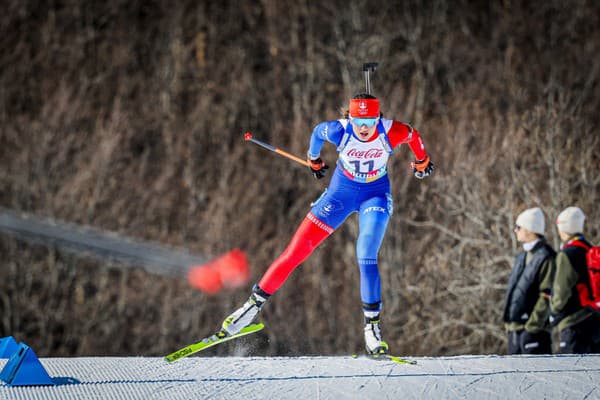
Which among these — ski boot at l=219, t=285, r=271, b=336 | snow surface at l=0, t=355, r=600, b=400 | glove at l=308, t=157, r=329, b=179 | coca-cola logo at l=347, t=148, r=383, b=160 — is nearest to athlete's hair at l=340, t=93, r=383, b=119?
coca-cola logo at l=347, t=148, r=383, b=160

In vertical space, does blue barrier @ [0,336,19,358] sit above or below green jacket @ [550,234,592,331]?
below

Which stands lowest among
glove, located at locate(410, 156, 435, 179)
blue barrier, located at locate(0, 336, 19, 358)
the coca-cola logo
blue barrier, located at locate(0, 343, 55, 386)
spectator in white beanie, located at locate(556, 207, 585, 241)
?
blue barrier, located at locate(0, 343, 55, 386)

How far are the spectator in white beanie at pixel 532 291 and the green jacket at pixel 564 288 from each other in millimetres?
135

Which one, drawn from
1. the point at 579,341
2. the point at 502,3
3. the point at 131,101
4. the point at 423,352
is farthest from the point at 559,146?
the point at 131,101

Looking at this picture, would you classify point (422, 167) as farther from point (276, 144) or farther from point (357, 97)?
point (276, 144)

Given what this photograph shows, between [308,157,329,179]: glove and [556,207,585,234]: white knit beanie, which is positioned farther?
[556,207,585,234]: white knit beanie

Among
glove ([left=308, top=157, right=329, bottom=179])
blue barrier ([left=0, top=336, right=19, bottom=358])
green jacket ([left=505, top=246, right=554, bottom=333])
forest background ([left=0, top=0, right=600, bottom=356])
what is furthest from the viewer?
forest background ([left=0, top=0, right=600, bottom=356])

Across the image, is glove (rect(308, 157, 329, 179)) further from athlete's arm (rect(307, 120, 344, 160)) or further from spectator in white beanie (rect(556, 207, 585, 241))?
spectator in white beanie (rect(556, 207, 585, 241))

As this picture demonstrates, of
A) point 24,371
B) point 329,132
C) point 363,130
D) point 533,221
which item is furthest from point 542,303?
point 24,371

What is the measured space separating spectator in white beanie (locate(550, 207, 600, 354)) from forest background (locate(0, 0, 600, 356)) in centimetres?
726

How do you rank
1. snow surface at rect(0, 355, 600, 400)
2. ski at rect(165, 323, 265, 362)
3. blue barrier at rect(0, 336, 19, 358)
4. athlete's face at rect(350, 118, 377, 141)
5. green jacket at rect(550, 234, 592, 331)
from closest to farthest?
snow surface at rect(0, 355, 600, 400) → blue barrier at rect(0, 336, 19, 358) → athlete's face at rect(350, 118, 377, 141) → ski at rect(165, 323, 265, 362) → green jacket at rect(550, 234, 592, 331)

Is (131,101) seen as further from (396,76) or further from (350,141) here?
(350,141)

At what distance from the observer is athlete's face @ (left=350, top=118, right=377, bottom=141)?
247 inches

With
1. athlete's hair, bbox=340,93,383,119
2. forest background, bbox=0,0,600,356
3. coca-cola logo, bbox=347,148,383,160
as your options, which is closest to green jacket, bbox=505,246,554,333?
coca-cola logo, bbox=347,148,383,160
